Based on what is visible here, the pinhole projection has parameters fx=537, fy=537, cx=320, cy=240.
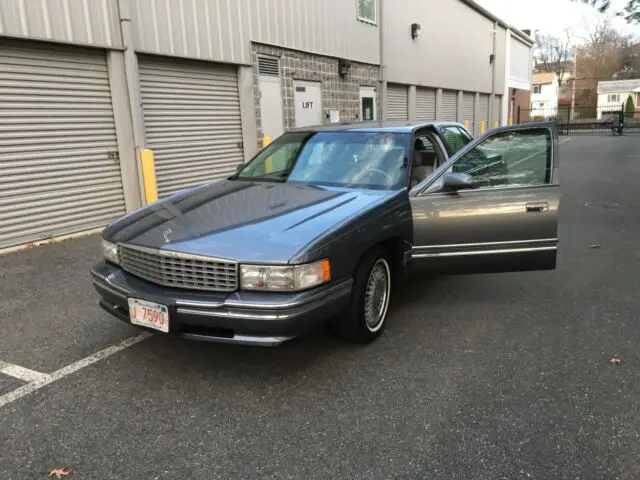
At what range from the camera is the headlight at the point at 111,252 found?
12.0ft

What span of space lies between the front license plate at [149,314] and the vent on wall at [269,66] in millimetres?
8822

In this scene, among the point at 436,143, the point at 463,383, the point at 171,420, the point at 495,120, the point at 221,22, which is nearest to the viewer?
the point at 171,420

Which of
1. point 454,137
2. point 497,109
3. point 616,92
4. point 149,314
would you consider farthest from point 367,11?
point 616,92

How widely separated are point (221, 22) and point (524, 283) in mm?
7508

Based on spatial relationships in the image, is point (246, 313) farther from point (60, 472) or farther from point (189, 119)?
point (189, 119)

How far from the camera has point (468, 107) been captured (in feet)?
83.2

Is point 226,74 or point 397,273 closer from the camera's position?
point 397,273

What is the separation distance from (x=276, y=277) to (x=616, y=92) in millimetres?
83983

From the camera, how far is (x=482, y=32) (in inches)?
1013

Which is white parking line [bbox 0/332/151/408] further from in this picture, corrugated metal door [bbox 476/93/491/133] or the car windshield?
corrugated metal door [bbox 476/93/491/133]

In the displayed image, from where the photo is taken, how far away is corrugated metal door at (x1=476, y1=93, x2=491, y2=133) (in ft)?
87.9

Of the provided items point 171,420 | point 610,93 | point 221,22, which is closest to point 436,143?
point 171,420

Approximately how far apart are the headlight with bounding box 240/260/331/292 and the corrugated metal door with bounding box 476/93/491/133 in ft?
83.8

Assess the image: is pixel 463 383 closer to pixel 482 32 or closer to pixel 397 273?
pixel 397 273
